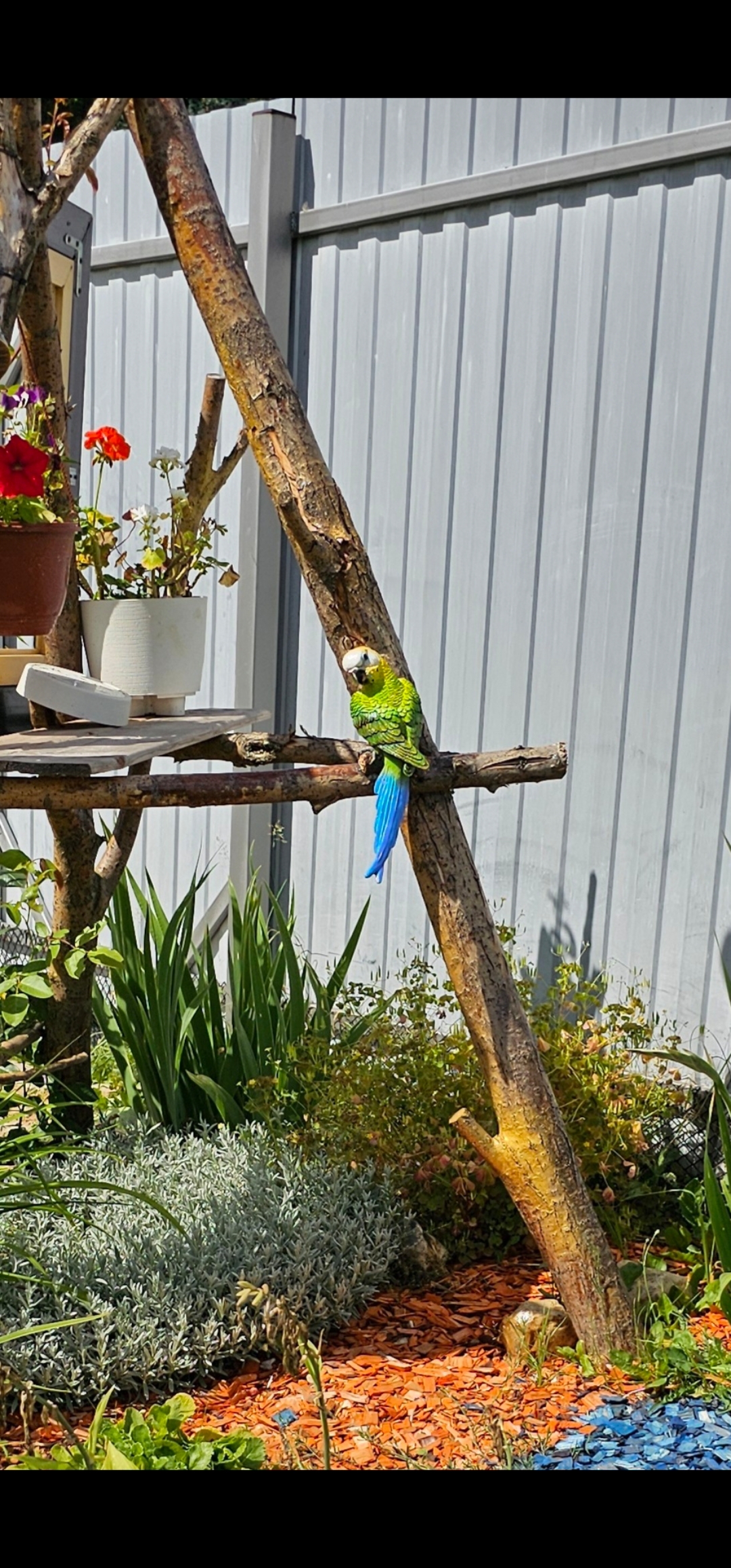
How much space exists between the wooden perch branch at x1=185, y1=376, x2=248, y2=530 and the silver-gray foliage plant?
1.46 meters

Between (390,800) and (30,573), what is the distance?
2.41 ft

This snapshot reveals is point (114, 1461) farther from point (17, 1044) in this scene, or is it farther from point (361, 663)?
point (361, 663)

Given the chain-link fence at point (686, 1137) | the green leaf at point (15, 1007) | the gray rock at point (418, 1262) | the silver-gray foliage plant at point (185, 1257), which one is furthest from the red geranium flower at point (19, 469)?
the chain-link fence at point (686, 1137)

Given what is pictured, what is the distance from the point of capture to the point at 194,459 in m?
3.19

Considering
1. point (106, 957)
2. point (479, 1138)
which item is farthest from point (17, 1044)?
point (479, 1138)

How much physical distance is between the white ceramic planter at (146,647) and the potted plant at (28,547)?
0.34 m

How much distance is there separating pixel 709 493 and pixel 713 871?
0.90 metres

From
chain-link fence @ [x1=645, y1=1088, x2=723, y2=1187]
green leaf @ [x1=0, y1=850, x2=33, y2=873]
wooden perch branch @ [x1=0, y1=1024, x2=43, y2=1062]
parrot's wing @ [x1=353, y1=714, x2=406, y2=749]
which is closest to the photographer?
parrot's wing @ [x1=353, y1=714, x2=406, y2=749]

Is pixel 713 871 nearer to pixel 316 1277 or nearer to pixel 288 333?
pixel 316 1277

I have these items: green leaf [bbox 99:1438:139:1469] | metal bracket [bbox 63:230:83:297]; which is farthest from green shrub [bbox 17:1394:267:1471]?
metal bracket [bbox 63:230:83:297]

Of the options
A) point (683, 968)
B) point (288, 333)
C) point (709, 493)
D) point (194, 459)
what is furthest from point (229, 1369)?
point (288, 333)

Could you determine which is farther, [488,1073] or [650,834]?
[650,834]

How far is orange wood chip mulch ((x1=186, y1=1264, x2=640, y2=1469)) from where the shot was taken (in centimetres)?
229

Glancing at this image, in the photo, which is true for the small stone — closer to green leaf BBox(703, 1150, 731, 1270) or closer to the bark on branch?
green leaf BBox(703, 1150, 731, 1270)
